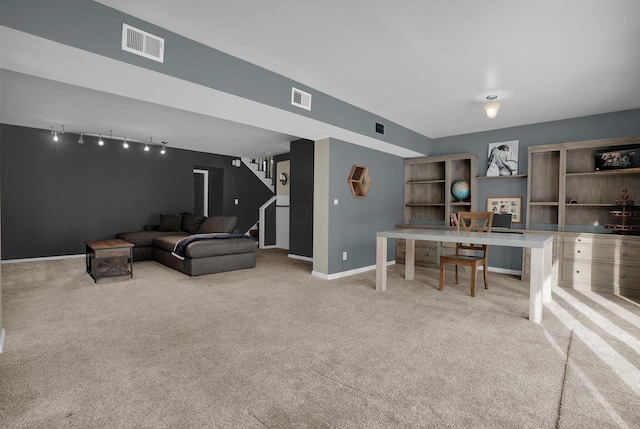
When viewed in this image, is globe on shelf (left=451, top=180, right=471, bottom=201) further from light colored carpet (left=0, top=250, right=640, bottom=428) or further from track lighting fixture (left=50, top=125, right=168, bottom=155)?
track lighting fixture (left=50, top=125, right=168, bottom=155)

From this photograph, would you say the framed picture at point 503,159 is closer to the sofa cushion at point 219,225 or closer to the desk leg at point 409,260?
the desk leg at point 409,260

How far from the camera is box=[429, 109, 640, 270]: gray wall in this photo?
177 inches

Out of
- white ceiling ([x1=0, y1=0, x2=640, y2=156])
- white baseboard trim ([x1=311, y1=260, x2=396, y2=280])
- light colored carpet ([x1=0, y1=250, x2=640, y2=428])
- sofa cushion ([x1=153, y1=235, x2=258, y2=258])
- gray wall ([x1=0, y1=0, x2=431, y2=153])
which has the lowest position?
light colored carpet ([x1=0, y1=250, x2=640, y2=428])

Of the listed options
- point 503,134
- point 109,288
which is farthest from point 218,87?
point 503,134

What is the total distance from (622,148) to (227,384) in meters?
5.66

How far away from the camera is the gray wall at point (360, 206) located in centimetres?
483

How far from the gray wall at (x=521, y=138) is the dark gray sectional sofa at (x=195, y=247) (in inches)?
162

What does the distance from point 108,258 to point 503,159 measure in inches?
252

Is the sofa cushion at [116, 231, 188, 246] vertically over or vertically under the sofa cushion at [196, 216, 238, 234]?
under

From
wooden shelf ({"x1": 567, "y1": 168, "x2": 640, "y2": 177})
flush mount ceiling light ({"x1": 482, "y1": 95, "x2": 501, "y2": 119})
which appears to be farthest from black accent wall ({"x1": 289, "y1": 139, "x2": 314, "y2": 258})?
wooden shelf ({"x1": 567, "y1": 168, "x2": 640, "y2": 177})

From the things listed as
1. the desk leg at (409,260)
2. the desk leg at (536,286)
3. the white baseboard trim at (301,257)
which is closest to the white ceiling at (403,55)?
the desk leg at (536,286)

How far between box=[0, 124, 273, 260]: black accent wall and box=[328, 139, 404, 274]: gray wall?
4311mm

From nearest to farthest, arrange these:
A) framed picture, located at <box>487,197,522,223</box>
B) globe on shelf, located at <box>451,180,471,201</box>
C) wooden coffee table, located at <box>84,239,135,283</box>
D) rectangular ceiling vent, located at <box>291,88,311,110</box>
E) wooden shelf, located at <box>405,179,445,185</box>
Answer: rectangular ceiling vent, located at <box>291,88,311,110</box>, wooden coffee table, located at <box>84,239,135,283</box>, framed picture, located at <box>487,197,522,223</box>, globe on shelf, located at <box>451,180,471,201</box>, wooden shelf, located at <box>405,179,445,185</box>

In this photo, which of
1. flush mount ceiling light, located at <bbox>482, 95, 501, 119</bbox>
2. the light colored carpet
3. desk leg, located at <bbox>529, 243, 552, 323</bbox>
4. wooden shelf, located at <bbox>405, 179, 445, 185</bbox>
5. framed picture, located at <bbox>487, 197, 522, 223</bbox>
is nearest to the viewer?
the light colored carpet
